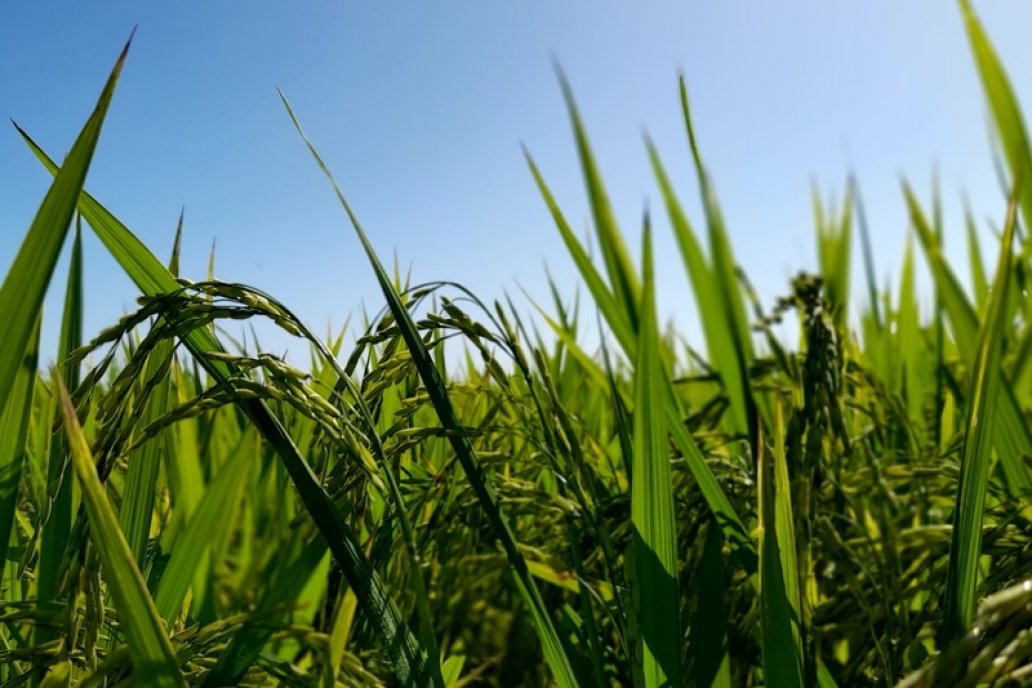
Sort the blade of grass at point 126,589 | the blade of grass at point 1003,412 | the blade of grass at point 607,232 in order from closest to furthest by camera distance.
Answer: the blade of grass at point 126,589, the blade of grass at point 607,232, the blade of grass at point 1003,412

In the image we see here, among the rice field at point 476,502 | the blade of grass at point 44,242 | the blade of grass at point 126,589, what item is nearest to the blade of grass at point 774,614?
the rice field at point 476,502

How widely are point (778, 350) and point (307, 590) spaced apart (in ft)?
3.00

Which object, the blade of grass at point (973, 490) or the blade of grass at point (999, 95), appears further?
the blade of grass at point (999, 95)

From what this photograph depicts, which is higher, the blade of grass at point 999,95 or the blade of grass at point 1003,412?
the blade of grass at point 999,95

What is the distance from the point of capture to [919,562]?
42.9 inches

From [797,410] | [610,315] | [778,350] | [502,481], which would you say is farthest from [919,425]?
[502,481]

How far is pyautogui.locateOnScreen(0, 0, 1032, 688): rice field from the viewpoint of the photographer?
0.56 meters

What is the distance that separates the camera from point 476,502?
963 mm

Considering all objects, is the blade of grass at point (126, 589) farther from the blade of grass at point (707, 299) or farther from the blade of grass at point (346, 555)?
the blade of grass at point (707, 299)

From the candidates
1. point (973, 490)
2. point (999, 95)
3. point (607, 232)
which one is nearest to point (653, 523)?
point (973, 490)

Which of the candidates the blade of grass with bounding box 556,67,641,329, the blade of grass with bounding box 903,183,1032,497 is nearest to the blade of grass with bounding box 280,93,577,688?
the blade of grass with bounding box 556,67,641,329

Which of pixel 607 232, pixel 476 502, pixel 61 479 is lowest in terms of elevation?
pixel 476 502

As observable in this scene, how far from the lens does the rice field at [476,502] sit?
557 mm

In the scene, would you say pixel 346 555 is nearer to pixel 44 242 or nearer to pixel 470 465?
pixel 470 465
